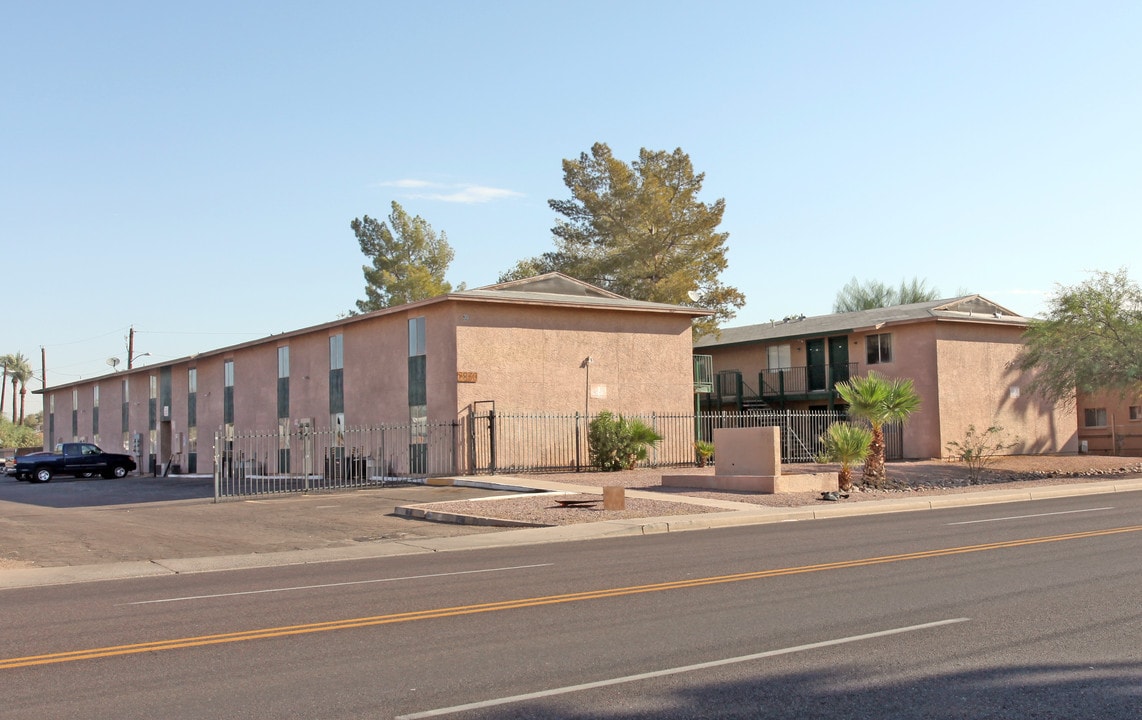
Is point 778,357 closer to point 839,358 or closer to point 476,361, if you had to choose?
point 839,358

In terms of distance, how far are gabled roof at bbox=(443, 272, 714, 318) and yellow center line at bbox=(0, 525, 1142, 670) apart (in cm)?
2046

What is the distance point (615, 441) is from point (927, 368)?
1487 cm

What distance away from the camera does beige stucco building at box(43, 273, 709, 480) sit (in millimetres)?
32844

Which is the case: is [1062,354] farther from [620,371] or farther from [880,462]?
[620,371]

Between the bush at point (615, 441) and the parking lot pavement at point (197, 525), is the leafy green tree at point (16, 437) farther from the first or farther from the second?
the bush at point (615, 441)

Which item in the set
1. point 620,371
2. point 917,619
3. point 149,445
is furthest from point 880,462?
point 149,445

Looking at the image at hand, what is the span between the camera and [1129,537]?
1520 centimetres

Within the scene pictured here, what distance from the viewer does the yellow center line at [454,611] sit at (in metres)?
8.58

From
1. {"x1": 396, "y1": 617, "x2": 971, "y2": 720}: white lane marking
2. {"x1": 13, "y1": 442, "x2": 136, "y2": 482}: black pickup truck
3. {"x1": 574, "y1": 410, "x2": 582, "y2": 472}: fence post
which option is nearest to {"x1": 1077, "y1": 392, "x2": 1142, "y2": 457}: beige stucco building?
{"x1": 574, "y1": 410, "x2": 582, "y2": 472}: fence post

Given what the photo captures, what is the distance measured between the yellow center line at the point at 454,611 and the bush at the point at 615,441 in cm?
1819

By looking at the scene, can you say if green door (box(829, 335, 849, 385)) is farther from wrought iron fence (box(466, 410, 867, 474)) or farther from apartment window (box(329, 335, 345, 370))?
apartment window (box(329, 335, 345, 370))

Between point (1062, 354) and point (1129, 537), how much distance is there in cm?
2192

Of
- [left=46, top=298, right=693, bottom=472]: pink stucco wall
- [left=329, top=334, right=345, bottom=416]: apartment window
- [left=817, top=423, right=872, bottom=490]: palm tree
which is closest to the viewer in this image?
[left=817, top=423, right=872, bottom=490]: palm tree

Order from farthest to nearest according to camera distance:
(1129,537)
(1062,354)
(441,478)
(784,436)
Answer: (784,436) < (1062,354) < (441,478) < (1129,537)
